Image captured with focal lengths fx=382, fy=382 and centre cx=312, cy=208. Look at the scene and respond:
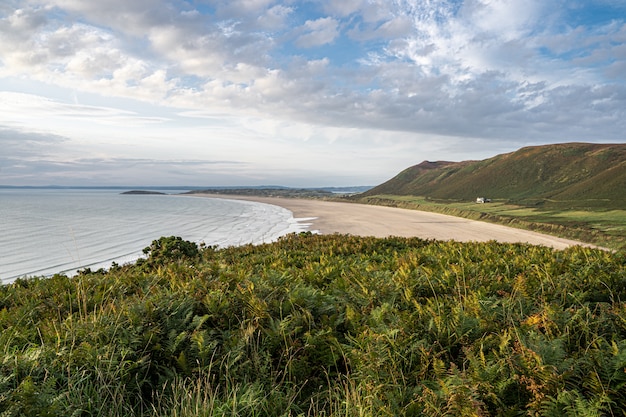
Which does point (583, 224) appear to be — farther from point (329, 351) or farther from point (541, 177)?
point (541, 177)

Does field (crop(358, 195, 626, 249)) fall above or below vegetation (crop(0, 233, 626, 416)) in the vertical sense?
below

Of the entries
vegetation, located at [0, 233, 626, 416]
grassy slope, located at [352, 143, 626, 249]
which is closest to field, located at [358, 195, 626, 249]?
grassy slope, located at [352, 143, 626, 249]

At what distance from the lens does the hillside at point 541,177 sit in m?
72.3

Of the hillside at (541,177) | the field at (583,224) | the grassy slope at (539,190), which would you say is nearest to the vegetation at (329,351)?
the field at (583,224)

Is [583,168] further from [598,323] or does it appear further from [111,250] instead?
[598,323]

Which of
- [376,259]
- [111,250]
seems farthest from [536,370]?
[111,250]

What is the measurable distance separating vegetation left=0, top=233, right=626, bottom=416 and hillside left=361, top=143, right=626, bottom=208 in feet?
222

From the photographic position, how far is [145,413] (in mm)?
3350

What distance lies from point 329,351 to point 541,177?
115221 mm

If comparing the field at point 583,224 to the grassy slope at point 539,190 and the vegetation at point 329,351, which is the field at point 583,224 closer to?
the grassy slope at point 539,190

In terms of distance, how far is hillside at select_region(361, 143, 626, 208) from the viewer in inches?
2847

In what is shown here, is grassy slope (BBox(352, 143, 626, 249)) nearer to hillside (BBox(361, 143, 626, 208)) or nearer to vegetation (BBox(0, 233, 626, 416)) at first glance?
hillside (BBox(361, 143, 626, 208))

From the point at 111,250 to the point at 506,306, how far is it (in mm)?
32619

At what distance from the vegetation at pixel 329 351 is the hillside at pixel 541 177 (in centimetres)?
6755
